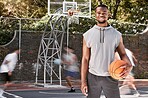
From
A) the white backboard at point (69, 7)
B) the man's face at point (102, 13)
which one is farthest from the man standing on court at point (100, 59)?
the white backboard at point (69, 7)

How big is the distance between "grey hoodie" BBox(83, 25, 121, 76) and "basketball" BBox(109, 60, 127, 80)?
3.2 inches

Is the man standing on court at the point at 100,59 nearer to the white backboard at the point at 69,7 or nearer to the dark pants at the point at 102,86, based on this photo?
the dark pants at the point at 102,86

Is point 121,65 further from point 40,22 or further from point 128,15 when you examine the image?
point 128,15

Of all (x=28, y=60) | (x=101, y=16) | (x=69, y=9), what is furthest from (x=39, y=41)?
(x=101, y=16)

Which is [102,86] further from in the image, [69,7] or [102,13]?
[69,7]

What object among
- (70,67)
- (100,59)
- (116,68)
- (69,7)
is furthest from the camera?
(69,7)

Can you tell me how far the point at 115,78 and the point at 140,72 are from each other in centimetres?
1640

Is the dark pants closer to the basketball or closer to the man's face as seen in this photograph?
the basketball

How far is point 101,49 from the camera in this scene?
15.4ft

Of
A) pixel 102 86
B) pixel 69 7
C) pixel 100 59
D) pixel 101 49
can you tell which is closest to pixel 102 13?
pixel 101 49

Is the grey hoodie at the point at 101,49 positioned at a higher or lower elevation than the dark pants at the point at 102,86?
higher

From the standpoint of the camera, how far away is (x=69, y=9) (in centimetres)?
1591

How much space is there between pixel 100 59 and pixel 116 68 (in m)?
0.23

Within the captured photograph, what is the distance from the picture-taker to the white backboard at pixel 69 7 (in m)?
16.0
